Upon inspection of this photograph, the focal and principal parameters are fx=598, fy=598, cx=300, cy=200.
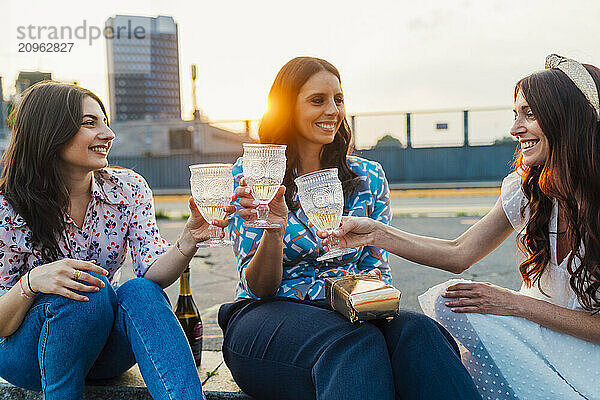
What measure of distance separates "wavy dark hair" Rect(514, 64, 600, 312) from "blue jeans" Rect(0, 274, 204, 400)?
1.43m

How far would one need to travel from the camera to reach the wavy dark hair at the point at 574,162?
2.11m

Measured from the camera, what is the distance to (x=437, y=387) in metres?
1.95

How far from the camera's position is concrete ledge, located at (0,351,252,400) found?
2518 mm

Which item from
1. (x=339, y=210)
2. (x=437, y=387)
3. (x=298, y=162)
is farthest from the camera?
(x=298, y=162)

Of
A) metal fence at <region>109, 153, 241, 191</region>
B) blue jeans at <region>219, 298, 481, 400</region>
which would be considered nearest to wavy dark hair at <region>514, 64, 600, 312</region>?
blue jeans at <region>219, 298, 481, 400</region>

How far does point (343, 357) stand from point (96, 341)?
92cm

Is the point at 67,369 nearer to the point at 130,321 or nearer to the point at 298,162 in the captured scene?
the point at 130,321

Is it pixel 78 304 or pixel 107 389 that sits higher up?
pixel 78 304

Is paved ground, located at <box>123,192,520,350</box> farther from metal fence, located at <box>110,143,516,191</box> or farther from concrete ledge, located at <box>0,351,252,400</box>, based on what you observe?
metal fence, located at <box>110,143,516,191</box>

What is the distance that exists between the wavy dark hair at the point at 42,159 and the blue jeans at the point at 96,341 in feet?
1.04

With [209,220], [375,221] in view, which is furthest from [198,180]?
[375,221]

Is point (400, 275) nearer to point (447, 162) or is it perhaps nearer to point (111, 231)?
point (111, 231)

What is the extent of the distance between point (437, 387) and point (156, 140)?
83.7 feet

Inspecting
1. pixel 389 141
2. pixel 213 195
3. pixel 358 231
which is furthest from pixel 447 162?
pixel 213 195
